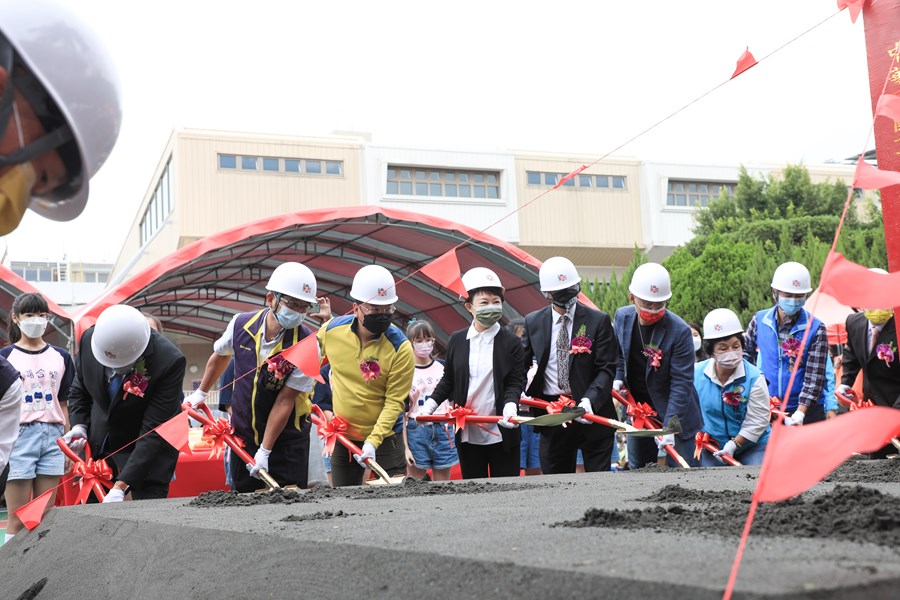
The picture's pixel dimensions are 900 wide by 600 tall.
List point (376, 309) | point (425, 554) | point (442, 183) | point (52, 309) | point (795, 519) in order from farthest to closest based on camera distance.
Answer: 1. point (442, 183)
2. point (52, 309)
3. point (376, 309)
4. point (795, 519)
5. point (425, 554)

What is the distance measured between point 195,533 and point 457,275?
4.53 m

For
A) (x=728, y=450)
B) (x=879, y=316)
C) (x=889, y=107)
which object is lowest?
(x=728, y=450)

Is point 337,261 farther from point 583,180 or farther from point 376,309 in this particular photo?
point 583,180

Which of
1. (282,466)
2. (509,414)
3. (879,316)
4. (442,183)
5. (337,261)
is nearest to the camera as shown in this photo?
(282,466)

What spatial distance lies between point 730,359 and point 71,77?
4.78 meters

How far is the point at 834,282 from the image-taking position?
2.51 m

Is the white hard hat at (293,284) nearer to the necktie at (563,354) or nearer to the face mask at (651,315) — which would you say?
the necktie at (563,354)

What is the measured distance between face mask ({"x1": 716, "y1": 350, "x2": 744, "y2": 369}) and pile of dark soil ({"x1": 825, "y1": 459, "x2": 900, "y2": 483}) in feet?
5.39

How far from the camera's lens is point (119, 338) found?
4.80 m

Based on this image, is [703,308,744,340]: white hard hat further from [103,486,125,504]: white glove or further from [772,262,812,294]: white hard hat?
[103,486,125,504]: white glove

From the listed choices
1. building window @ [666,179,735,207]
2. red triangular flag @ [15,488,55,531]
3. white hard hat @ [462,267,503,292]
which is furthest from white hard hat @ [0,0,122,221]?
building window @ [666,179,735,207]

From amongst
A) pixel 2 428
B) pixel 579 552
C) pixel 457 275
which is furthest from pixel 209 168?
pixel 579 552

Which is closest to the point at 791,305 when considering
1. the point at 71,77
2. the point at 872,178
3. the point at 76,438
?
the point at 872,178

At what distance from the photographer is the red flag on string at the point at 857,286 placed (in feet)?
8.19
